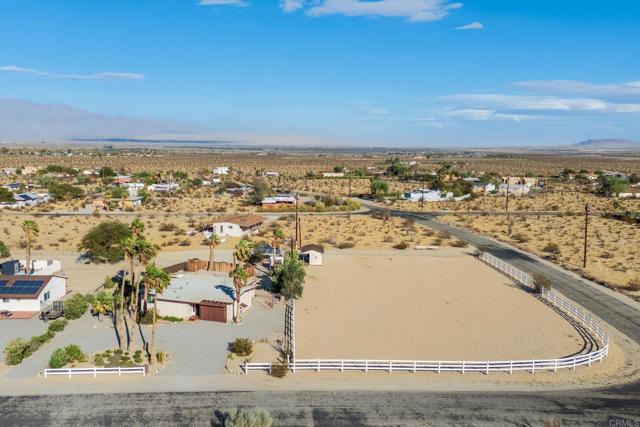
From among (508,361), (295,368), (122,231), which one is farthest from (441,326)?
(122,231)

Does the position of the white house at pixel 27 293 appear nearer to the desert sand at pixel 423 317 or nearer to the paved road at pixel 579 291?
the desert sand at pixel 423 317

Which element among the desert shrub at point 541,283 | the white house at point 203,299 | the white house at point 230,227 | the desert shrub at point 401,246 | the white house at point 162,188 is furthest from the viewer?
the white house at point 162,188

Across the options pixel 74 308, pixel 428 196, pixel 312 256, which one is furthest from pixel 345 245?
pixel 428 196

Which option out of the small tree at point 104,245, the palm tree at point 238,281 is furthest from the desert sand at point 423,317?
the small tree at point 104,245

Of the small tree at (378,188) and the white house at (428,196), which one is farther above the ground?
the small tree at (378,188)

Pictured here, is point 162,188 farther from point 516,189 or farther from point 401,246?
point 516,189

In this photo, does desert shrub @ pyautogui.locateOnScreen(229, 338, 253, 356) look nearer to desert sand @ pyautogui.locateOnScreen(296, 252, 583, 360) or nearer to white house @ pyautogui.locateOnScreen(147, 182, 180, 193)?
desert sand @ pyautogui.locateOnScreen(296, 252, 583, 360)
